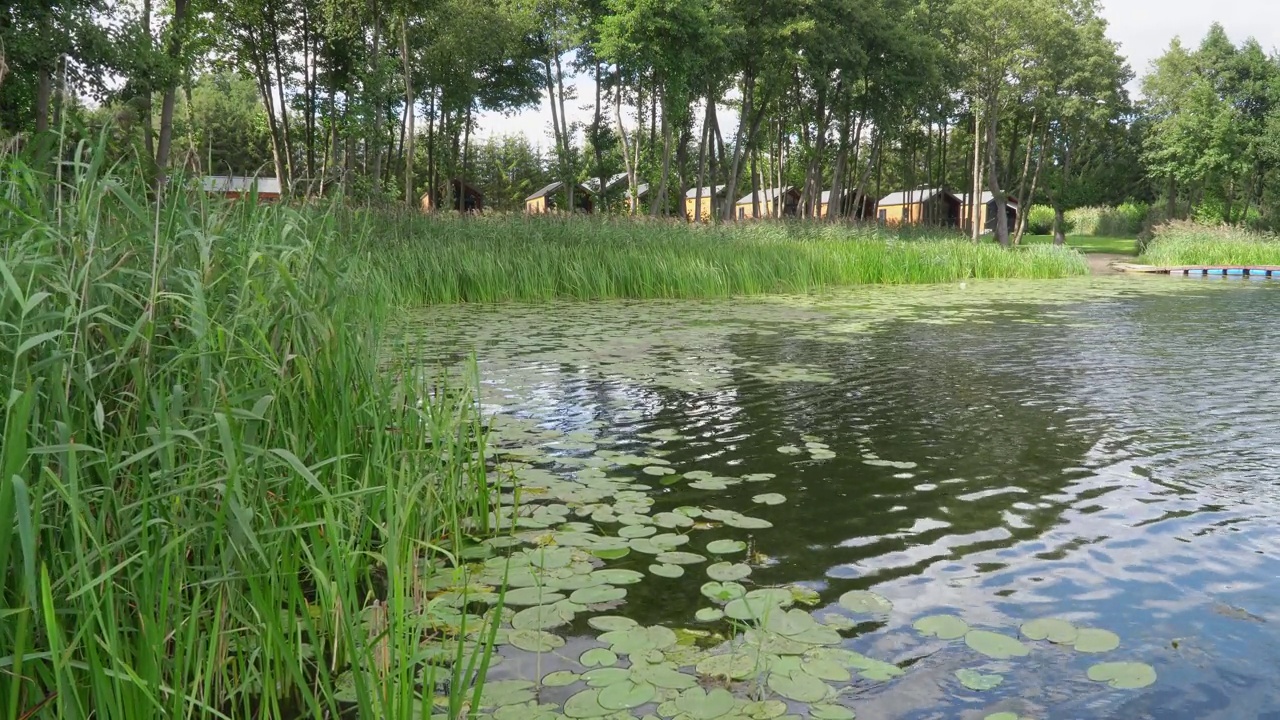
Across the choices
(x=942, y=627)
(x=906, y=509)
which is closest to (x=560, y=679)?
(x=942, y=627)

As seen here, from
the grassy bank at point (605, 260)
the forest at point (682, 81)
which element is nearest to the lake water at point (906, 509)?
the grassy bank at point (605, 260)

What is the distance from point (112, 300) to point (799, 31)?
27856 mm

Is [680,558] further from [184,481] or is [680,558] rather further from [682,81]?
[682,81]

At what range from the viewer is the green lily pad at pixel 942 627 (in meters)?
2.66

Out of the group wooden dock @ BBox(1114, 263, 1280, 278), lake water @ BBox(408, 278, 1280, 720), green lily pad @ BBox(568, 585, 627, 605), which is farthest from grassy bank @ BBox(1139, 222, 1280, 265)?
green lily pad @ BBox(568, 585, 627, 605)

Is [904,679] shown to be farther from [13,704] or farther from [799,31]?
[799,31]

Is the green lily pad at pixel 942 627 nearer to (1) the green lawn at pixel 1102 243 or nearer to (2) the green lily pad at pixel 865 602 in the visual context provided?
(2) the green lily pad at pixel 865 602

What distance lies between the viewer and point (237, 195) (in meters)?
3.55

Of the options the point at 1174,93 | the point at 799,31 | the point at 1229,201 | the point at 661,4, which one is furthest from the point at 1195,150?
the point at 661,4

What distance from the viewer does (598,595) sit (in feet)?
9.54

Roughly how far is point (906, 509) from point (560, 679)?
2.03m

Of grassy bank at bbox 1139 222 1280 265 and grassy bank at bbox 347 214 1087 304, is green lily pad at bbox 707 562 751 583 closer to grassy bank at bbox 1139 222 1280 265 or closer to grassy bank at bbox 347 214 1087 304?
grassy bank at bbox 347 214 1087 304

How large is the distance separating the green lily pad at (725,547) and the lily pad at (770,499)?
1.71 feet

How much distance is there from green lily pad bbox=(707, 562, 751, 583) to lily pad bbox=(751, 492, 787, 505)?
2.39 ft
